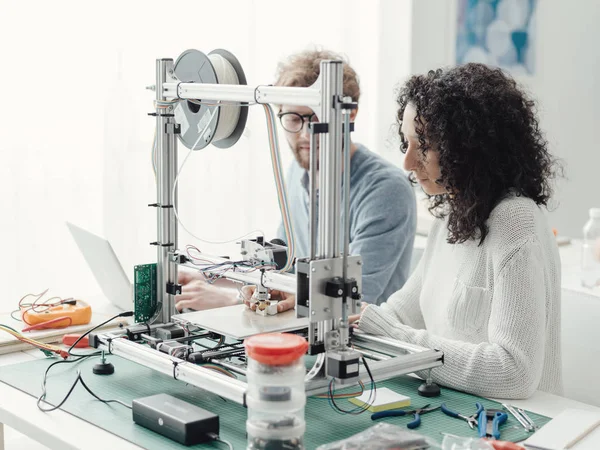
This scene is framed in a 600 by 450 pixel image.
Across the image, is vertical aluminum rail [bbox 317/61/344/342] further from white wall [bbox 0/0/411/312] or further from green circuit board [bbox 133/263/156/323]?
white wall [bbox 0/0/411/312]

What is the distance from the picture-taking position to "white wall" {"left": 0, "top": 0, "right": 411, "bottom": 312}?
8.39 feet

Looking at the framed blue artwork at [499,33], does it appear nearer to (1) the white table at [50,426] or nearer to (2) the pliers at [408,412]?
(2) the pliers at [408,412]

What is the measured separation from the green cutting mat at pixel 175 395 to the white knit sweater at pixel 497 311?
0.06 m

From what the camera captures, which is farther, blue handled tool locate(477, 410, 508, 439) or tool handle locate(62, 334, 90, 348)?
tool handle locate(62, 334, 90, 348)

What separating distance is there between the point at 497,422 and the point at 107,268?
1087 mm

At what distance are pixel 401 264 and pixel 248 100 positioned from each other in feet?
3.41

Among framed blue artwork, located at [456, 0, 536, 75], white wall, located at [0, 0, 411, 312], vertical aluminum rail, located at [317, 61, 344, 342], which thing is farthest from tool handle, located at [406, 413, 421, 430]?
framed blue artwork, located at [456, 0, 536, 75]

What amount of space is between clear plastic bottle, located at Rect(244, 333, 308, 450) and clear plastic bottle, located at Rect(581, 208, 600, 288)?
1.33m

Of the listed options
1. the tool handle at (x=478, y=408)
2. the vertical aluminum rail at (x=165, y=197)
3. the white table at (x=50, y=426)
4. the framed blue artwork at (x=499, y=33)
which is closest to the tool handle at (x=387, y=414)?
the tool handle at (x=478, y=408)

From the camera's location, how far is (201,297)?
74.2 inches

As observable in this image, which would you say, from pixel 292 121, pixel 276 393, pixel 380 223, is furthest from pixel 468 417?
pixel 292 121

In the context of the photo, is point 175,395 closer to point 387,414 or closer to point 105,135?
point 387,414

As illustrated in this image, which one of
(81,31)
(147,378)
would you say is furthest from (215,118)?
(81,31)

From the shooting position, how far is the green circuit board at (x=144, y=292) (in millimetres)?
1654
